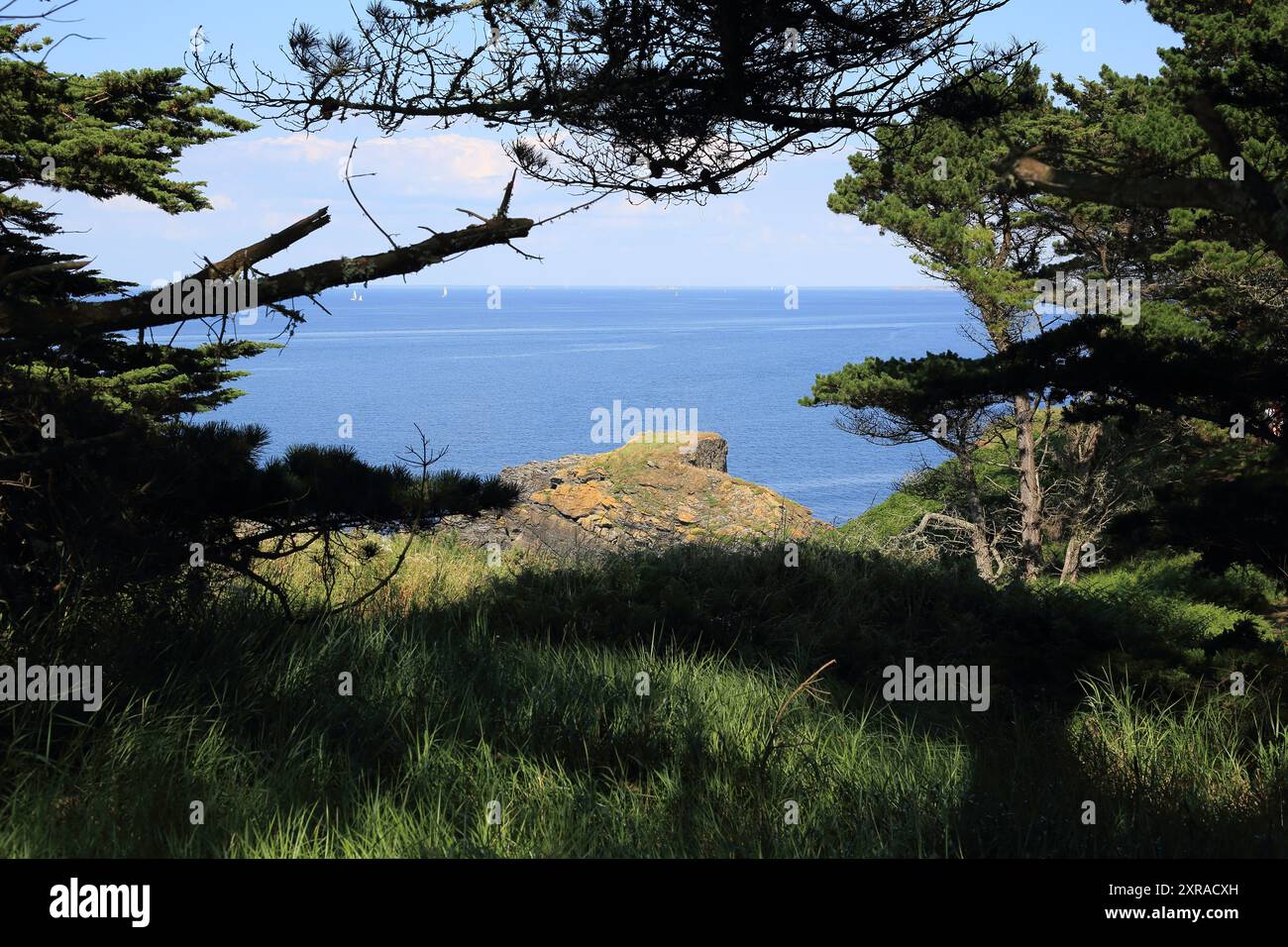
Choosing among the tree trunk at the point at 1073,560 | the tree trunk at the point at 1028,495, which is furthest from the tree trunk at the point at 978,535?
the tree trunk at the point at 1073,560

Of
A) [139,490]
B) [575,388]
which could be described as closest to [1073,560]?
[139,490]

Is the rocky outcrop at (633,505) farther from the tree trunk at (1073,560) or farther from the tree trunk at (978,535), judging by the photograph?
the tree trunk at (1073,560)

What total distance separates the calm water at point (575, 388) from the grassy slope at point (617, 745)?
194 cm

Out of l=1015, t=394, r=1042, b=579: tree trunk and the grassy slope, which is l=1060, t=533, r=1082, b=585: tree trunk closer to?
l=1015, t=394, r=1042, b=579: tree trunk

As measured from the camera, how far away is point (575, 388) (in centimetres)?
6844

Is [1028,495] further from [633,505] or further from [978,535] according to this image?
[633,505]

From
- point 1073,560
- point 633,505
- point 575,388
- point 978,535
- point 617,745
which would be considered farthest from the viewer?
point 575,388

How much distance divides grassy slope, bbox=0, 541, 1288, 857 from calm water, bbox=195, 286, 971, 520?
1.94 m

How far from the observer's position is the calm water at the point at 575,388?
44562 mm

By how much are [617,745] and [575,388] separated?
6450 cm
